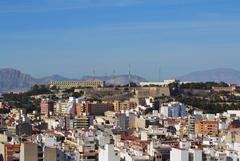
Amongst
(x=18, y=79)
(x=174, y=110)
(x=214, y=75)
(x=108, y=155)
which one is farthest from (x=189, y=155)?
(x=214, y=75)

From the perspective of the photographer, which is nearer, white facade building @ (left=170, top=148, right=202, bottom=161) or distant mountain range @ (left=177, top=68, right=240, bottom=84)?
white facade building @ (left=170, top=148, right=202, bottom=161)

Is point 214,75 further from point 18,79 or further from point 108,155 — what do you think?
point 108,155

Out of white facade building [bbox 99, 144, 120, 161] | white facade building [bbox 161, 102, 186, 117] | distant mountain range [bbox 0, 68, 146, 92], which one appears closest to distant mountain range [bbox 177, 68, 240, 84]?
distant mountain range [bbox 0, 68, 146, 92]

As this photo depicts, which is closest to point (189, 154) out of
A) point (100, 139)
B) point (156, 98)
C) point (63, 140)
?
point (100, 139)

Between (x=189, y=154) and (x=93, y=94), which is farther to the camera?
(x=93, y=94)

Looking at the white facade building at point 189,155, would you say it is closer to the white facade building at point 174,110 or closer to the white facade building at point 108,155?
the white facade building at point 108,155

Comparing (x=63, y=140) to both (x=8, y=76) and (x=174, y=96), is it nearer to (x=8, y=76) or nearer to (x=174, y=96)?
(x=174, y=96)

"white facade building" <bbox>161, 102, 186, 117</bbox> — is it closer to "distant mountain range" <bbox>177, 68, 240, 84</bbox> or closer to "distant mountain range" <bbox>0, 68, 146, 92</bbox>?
"distant mountain range" <bbox>0, 68, 146, 92</bbox>

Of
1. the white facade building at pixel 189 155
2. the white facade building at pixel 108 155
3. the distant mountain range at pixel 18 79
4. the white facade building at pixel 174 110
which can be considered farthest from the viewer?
the distant mountain range at pixel 18 79

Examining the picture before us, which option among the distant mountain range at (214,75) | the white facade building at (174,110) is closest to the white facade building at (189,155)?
the white facade building at (174,110)
